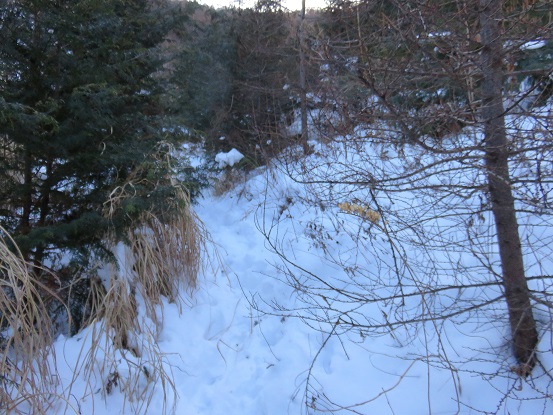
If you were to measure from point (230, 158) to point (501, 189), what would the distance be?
512cm

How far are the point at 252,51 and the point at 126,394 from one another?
20.7ft

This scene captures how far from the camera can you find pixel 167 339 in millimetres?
3219

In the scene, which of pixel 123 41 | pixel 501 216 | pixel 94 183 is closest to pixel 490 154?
pixel 501 216

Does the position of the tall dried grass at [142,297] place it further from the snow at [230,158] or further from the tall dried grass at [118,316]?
the snow at [230,158]

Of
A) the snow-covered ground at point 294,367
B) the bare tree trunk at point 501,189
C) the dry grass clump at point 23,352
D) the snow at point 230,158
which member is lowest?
the dry grass clump at point 23,352

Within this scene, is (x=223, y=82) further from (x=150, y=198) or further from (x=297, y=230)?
(x=150, y=198)

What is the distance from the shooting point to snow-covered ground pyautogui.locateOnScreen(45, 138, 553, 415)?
2.34 m

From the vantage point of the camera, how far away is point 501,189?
2174mm

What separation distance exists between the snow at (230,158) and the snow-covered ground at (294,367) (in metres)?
3.23

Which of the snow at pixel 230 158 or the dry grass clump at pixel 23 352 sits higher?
the snow at pixel 230 158

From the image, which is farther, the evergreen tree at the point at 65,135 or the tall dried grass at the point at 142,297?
the evergreen tree at the point at 65,135

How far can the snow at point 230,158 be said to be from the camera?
6.82 meters

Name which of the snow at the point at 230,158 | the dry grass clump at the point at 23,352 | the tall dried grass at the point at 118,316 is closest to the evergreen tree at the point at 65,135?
the tall dried grass at the point at 118,316

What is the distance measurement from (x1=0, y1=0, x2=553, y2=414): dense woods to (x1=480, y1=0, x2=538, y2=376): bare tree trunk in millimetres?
11
